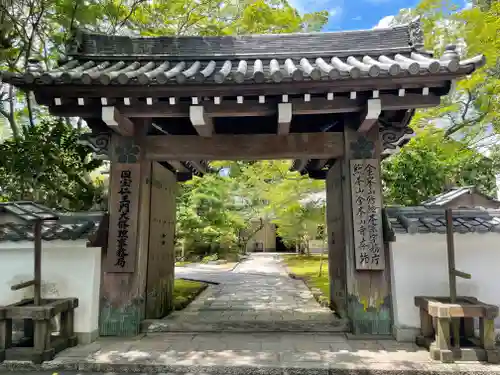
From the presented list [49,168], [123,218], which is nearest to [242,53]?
[123,218]

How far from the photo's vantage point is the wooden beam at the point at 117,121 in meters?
4.97

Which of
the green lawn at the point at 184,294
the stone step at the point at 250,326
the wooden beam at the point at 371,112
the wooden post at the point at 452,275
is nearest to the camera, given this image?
the wooden post at the point at 452,275

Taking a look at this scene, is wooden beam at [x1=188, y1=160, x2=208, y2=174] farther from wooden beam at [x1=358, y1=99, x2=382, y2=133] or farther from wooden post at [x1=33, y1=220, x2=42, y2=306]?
wooden beam at [x1=358, y1=99, x2=382, y2=133]

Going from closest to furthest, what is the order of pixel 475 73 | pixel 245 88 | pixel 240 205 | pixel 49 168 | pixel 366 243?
1. pixel 245 88
2. pixel 366 243
3. pixel 49 168
4. pixel 475 73
5. pixel 240 205

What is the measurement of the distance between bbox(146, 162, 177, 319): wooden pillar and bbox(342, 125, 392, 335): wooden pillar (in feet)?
10.7

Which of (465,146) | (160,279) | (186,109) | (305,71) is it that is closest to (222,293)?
(160,279)

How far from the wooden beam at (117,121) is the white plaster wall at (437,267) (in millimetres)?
4395

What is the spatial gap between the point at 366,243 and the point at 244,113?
2662 millimetres

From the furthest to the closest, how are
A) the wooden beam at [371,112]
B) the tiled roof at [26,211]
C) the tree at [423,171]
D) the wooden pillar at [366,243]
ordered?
the tree at [423,171], the wooden pillar at [366,243], the tiled roof at [26,211], the wooden beam at [371,112]

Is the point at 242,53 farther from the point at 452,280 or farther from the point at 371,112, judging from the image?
the point at 452,280

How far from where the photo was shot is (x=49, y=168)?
7.52 m

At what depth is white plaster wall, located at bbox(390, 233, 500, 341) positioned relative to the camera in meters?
5.09

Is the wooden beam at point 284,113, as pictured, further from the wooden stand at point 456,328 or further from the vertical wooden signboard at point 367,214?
the wooden stand at point 456,328

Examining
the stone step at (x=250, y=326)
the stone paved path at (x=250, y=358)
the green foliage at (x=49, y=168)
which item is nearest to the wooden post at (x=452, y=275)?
the stone paved path at (x=250, y=358)
